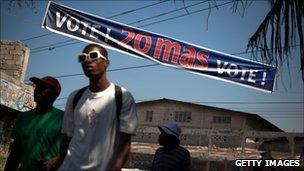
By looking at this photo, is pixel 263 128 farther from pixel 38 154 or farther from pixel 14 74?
pixel 38 154

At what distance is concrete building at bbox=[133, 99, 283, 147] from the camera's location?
33969 mm

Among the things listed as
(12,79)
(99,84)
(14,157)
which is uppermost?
(12,79)

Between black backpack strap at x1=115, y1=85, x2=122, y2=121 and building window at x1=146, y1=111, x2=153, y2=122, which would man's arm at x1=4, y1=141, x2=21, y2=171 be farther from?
building window at x1=146, y1=111, x2=153, y2=122

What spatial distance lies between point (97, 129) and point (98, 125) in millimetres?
27

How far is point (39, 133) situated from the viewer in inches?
129

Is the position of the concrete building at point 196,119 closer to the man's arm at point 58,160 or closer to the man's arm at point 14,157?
the man's arm at point 14,157

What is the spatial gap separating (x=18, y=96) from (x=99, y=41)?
9596mm

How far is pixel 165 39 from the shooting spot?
796 centimetres

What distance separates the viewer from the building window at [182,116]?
3784 centimetres

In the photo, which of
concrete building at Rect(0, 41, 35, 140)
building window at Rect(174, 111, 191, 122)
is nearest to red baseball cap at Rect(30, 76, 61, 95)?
concrete building at Rect(0, 41, 35, 140)

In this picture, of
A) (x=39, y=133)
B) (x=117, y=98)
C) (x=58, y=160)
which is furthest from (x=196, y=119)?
(x=117, y=98)

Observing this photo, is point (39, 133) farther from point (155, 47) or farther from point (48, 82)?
point (155, 47)

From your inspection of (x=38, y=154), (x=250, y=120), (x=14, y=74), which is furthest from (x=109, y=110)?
(x=250, y=120)

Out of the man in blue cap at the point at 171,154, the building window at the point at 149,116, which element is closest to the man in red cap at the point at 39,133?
the man in blue cap at the point at 171,154
